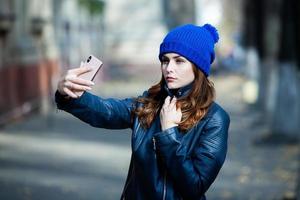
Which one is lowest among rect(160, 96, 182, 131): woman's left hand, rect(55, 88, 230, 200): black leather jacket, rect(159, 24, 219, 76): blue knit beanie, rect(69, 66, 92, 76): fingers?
rect(55, 88, 230, 200): black leather jacket

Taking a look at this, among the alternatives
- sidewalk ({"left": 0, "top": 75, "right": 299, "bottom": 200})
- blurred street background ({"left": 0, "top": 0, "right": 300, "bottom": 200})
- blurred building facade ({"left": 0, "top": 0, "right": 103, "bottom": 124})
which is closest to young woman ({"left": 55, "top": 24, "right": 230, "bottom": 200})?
blurred street background ({"left": 0, "top": 0, "right": 300, "bottom": 200})

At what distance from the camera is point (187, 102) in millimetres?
3287

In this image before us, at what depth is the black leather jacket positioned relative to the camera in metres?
3.12


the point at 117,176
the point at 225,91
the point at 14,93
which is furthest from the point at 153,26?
the point at 117,176

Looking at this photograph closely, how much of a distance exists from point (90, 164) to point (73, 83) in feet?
25.5

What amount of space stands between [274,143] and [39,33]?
7.79 meters

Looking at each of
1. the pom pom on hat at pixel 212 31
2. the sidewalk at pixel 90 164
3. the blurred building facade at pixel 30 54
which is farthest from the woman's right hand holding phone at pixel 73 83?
the blurred building facade at pixel 30 54

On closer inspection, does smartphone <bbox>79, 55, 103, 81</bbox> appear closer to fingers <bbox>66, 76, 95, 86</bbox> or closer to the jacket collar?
fingers <bbox>66, 76, 95, 86</bbox>

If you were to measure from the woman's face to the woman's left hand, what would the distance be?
0.09m

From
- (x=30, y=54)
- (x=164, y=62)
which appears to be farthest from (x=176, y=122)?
(x=30, y=54)

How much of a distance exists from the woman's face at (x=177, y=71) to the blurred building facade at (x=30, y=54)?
11782mm

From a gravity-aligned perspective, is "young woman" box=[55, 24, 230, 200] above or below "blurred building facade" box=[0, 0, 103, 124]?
above

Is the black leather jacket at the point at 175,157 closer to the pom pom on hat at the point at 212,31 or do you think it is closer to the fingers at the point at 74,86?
the fingers at the point at 74,86

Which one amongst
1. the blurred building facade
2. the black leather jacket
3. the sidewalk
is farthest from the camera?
the blurred building facade
